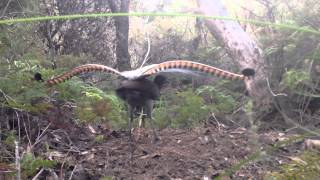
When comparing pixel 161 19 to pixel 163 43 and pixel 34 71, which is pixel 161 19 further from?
pixel 34 71

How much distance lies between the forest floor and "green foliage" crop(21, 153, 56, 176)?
284 mm

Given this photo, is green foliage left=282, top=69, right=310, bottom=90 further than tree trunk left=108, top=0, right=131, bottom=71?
No

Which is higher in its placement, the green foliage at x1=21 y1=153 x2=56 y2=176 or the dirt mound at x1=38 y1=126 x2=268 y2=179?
the green foliage at x1=21 y1=153 x2=56 y2=176

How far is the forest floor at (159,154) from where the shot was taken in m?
3.15

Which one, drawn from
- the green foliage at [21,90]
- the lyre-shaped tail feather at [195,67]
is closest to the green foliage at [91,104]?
the green foliage at [21,90]

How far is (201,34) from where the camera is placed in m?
10.7

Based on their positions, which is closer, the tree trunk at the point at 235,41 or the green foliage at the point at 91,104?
the green foliage at the point at 91,104

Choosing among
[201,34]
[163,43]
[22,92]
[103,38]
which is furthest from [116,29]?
[22,92]

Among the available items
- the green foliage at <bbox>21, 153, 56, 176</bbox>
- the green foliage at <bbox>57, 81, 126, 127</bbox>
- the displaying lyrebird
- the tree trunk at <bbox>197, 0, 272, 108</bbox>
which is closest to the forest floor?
the green foliage at <bbox>57, 81, 126, 127</bbox>

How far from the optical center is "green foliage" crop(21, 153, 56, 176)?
2770mm

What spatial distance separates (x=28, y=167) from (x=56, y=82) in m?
1.18

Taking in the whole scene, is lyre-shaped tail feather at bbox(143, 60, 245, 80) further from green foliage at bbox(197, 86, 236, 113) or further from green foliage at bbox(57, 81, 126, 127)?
green foliage at bbox(197, 86, 236, 113)

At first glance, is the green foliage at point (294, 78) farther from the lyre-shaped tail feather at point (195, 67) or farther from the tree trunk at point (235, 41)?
the lyre-shaped tail feather at point (195, 67)

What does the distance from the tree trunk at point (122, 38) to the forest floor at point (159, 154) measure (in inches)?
186
